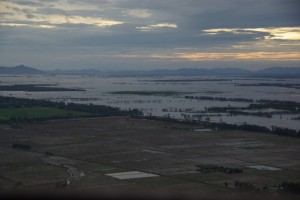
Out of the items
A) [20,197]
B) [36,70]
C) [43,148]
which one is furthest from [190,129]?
[36,70]

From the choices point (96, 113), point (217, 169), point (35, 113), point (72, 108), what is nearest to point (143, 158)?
point (217, 169)

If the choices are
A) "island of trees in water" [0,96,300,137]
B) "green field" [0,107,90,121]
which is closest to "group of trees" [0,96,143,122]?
"island of trees in water" [0,96,300,137]

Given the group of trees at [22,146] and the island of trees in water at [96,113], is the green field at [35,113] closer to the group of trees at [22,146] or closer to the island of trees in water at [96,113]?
the island of trees in water at [96,113]

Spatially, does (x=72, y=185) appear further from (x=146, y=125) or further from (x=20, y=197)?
(x=146, y=125)

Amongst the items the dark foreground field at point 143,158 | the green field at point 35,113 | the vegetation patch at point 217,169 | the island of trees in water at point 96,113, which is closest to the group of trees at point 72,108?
the island of trees in water at point 96,113

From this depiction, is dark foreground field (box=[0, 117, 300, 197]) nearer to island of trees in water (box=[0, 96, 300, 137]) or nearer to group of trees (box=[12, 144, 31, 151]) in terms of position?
group of trees (box=[12, 144, 31, 151])

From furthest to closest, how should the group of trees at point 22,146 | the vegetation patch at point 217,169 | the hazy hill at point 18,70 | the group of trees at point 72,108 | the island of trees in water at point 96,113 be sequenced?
the hazy hill at point 18,70 < the group of trees at point 72,108 < the island of trees in water at point 96,113 < the group of trees at point 22,146 < the vegetation patch at point 217,169

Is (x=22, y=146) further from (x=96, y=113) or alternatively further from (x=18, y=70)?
(x=18, y=70)
